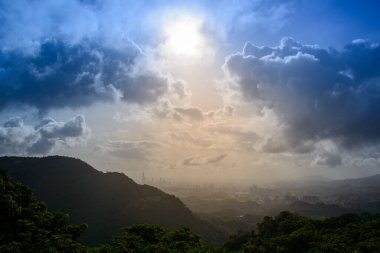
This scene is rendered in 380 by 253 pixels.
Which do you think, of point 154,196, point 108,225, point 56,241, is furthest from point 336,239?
point 154,196

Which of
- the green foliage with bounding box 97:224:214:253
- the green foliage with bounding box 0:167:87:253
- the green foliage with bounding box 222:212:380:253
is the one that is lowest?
the green foliage with bounding box 222:212:380:253

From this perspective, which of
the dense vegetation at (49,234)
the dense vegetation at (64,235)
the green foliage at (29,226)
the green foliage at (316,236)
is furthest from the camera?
the green foliage at (316,236)

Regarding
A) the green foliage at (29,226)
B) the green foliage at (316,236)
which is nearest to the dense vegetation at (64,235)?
the green foliage at (29,226)

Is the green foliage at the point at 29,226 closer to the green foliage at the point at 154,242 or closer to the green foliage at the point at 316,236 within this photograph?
the green foliage at the point at 154,242

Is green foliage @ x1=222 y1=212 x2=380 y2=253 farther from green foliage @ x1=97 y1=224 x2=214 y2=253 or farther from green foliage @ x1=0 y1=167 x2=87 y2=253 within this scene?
green foliage @ x1=0 y1=167 x2=87 y2=253

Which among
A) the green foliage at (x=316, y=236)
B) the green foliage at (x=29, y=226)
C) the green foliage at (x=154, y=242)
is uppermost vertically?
A: the green foliage at (x=29, y=226)

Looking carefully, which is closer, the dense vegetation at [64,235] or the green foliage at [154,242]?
the dense vegetation at [64,235]

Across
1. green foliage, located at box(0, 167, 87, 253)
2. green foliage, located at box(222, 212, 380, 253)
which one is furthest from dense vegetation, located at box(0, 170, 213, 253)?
green foliage, located at box(222, 212, 380, 253)
